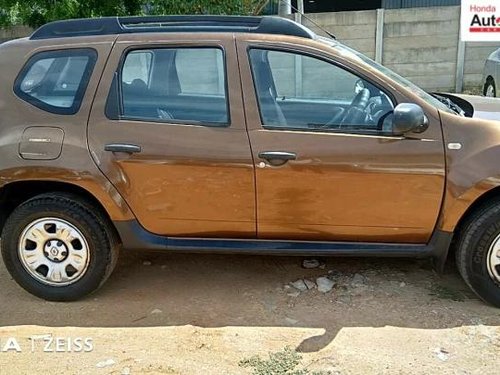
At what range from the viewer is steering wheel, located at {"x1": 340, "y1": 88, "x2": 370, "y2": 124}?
3.26 meters

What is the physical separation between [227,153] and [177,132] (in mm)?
345

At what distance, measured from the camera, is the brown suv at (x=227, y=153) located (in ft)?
10.5

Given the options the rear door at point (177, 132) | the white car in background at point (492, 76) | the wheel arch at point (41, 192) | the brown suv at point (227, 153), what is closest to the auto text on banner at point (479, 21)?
the white car in background at point (492, 76)

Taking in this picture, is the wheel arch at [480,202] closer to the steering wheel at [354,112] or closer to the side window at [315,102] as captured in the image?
the side window at [315,102]

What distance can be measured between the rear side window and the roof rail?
173 millimetres

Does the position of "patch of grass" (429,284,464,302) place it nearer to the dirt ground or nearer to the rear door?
the dirt ground

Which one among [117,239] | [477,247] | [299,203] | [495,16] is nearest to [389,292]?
[477,247]

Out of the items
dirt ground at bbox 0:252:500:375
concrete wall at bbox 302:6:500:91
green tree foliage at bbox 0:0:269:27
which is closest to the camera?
dirt ground at bbox 0:252:500:375

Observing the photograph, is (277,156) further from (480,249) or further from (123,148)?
(480,249)

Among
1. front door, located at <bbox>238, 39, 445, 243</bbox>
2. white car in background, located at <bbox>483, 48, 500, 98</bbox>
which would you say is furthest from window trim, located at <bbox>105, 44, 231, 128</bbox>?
white car in background, located at <bbox>483, 48, 500, 98</bbox>

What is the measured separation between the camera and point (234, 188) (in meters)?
3.30

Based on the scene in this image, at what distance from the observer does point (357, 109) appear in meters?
3.29

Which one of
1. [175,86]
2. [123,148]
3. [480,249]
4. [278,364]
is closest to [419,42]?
[480,249]

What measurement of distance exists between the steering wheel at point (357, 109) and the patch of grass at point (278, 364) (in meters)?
1.44
